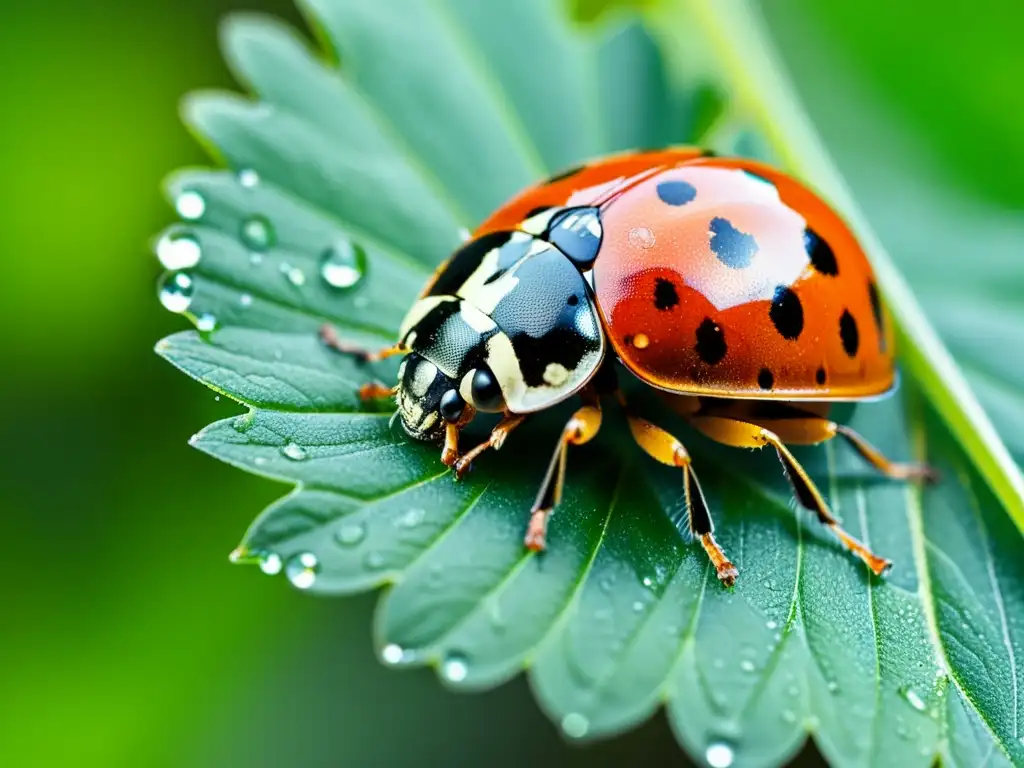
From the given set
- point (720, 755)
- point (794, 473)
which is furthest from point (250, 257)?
point (720, 755)

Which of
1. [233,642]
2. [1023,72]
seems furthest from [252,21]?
[1023,72]

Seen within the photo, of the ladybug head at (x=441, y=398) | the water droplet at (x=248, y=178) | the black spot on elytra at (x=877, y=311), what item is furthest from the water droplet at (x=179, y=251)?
the black spot on elytra at (x=877, y=311)

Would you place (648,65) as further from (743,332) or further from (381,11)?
(743,332)

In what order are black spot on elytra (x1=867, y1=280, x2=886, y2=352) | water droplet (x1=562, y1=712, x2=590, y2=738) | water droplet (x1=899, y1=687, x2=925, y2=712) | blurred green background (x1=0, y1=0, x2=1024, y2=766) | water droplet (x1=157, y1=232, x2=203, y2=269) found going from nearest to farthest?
water droplet (x1=562, y1=712, x2=590, y2=738), water droplet (x1=899, y1=687, x2=925, y2=712), water droplet (x1=157, y1=232, x2=203, y2=269), black spot on elytra (x1=867, y1=280, x2=886, y2=352), blurred green background (x1=0, y1=0, x2=1024, y2=766)

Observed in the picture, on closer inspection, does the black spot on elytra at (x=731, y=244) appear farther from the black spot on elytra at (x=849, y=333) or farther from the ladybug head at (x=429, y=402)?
the ladybug head at (x=429, y=402)

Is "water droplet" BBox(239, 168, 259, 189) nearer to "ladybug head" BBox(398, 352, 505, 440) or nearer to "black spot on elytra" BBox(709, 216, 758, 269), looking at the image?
"ladybug head" BBox(398, 352, 505, 440)

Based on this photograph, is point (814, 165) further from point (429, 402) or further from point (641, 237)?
point (429, 402)

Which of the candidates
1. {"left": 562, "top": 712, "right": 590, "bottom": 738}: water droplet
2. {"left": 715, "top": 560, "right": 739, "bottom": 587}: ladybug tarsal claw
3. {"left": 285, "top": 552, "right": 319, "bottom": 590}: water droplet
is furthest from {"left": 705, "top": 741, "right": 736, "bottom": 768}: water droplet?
{"left": 285, "top": 552, "right": 319, "bottom": 590}: water droplet
